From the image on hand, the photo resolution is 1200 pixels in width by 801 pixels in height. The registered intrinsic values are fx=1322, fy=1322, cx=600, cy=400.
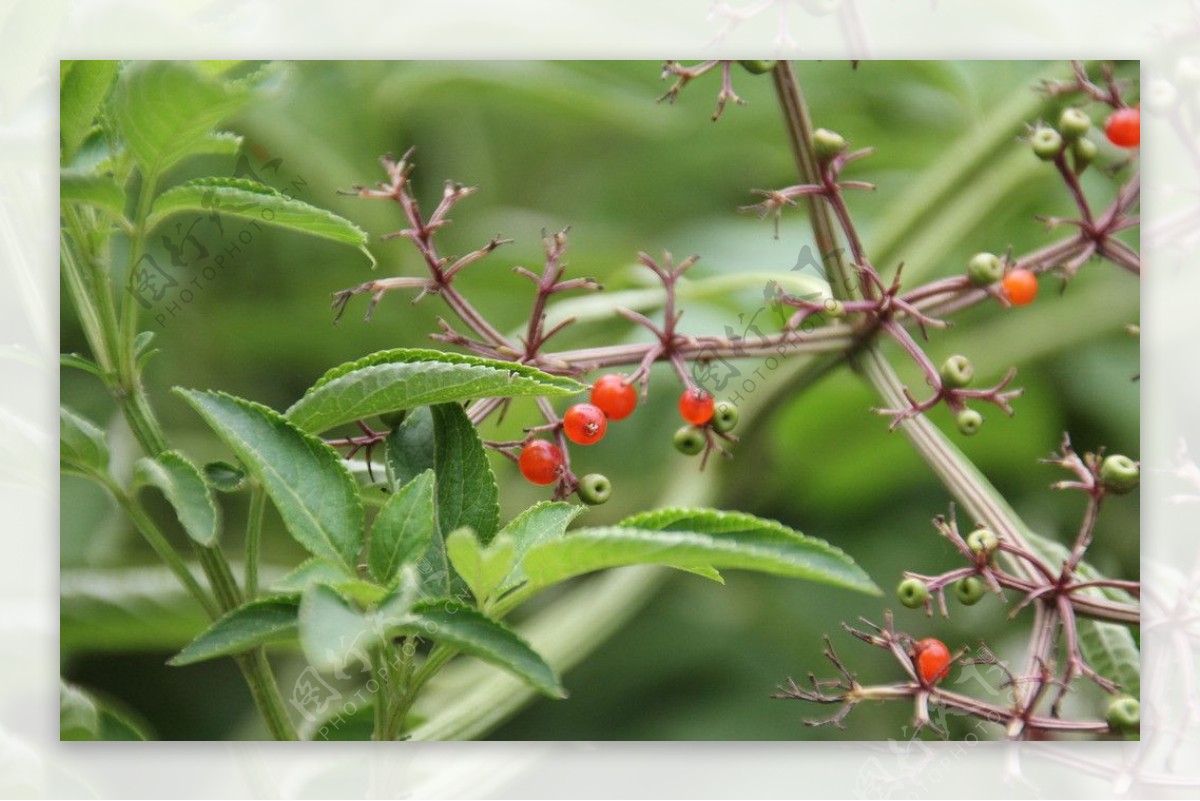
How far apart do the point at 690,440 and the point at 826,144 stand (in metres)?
0.31

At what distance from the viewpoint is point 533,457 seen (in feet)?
3.94

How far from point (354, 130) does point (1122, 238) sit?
0.78m

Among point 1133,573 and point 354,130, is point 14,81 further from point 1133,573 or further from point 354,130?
point 1133,573

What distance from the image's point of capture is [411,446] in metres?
1.12

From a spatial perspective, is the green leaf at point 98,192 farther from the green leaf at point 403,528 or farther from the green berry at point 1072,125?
the green berry at point 1072,125

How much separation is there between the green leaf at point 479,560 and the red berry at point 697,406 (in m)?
0.26

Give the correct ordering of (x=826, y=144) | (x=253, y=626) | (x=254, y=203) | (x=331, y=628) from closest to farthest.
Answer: (x=331, y=628) < (x=253, y=626) < (x=254, y=203) < (x=826, y=144)

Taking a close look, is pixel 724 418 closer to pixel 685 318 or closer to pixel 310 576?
pixel 685 318

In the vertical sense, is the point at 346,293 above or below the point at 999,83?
below

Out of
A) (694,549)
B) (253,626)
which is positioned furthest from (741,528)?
(253,626)

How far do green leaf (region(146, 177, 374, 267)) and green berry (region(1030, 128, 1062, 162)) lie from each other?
2.11 feet

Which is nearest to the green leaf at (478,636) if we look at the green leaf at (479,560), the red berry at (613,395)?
the green leaf at (479,560)

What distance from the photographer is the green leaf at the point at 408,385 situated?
3.39 feet

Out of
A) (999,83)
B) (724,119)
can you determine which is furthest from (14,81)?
(999,83)
